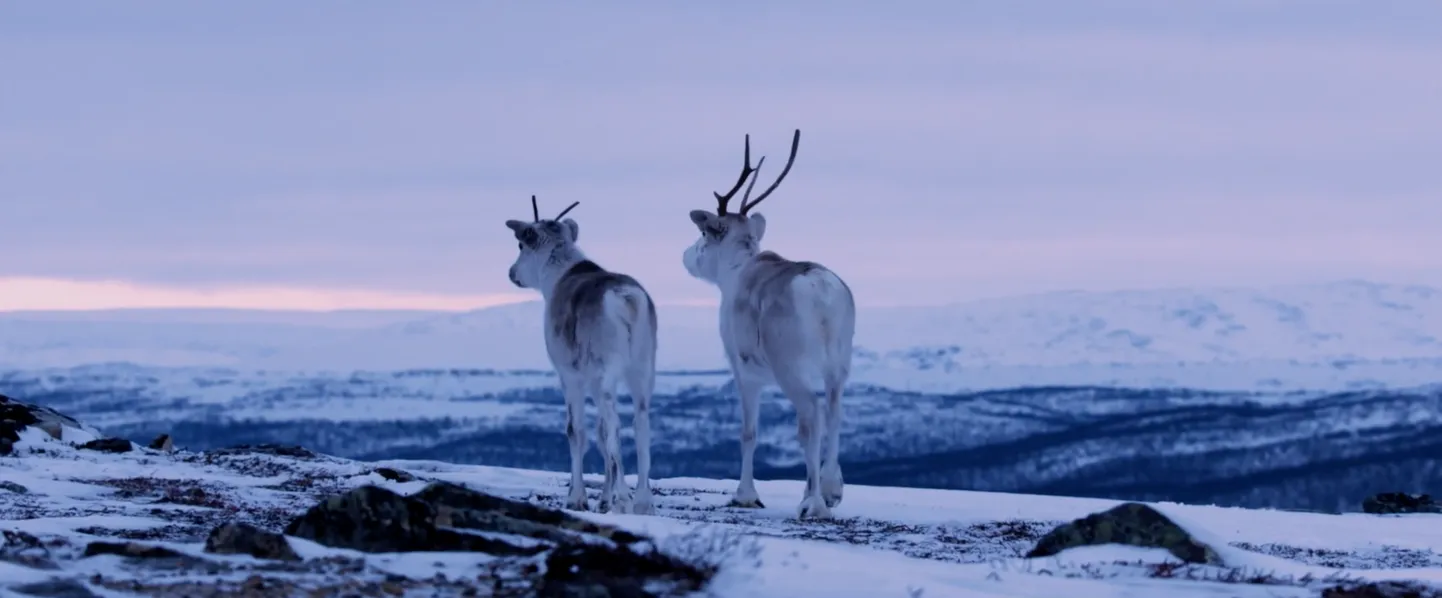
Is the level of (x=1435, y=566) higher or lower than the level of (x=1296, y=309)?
lower

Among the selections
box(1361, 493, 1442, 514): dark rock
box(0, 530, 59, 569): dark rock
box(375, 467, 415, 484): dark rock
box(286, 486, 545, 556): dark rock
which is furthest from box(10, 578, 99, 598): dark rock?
box(1361, 493, 1442, 514): dark rock

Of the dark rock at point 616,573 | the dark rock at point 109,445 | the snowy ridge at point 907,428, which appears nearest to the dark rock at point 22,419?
the dark rock at point 109,445

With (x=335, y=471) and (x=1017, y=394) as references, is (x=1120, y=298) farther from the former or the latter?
(x=335, y=471)

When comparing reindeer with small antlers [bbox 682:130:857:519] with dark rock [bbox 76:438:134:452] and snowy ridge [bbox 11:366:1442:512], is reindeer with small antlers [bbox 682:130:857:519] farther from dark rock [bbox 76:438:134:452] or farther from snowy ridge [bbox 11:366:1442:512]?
snowy ridge [bbox 11:366:1442:512]

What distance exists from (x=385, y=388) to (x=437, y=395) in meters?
6.15

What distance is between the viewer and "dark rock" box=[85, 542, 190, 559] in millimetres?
9516

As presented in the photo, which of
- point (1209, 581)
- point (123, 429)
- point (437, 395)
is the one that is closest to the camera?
point (1209, 581)

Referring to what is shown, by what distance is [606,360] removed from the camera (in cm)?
1565

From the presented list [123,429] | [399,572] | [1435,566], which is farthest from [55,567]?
[123,429]

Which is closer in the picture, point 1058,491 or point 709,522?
point 709,522

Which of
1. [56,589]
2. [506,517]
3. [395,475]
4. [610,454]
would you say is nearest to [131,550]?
[56,589]

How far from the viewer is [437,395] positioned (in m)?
124

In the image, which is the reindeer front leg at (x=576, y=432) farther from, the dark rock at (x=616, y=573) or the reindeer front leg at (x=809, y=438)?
the dark rock at (x=616, y=573)

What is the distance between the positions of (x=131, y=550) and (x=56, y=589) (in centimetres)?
98
